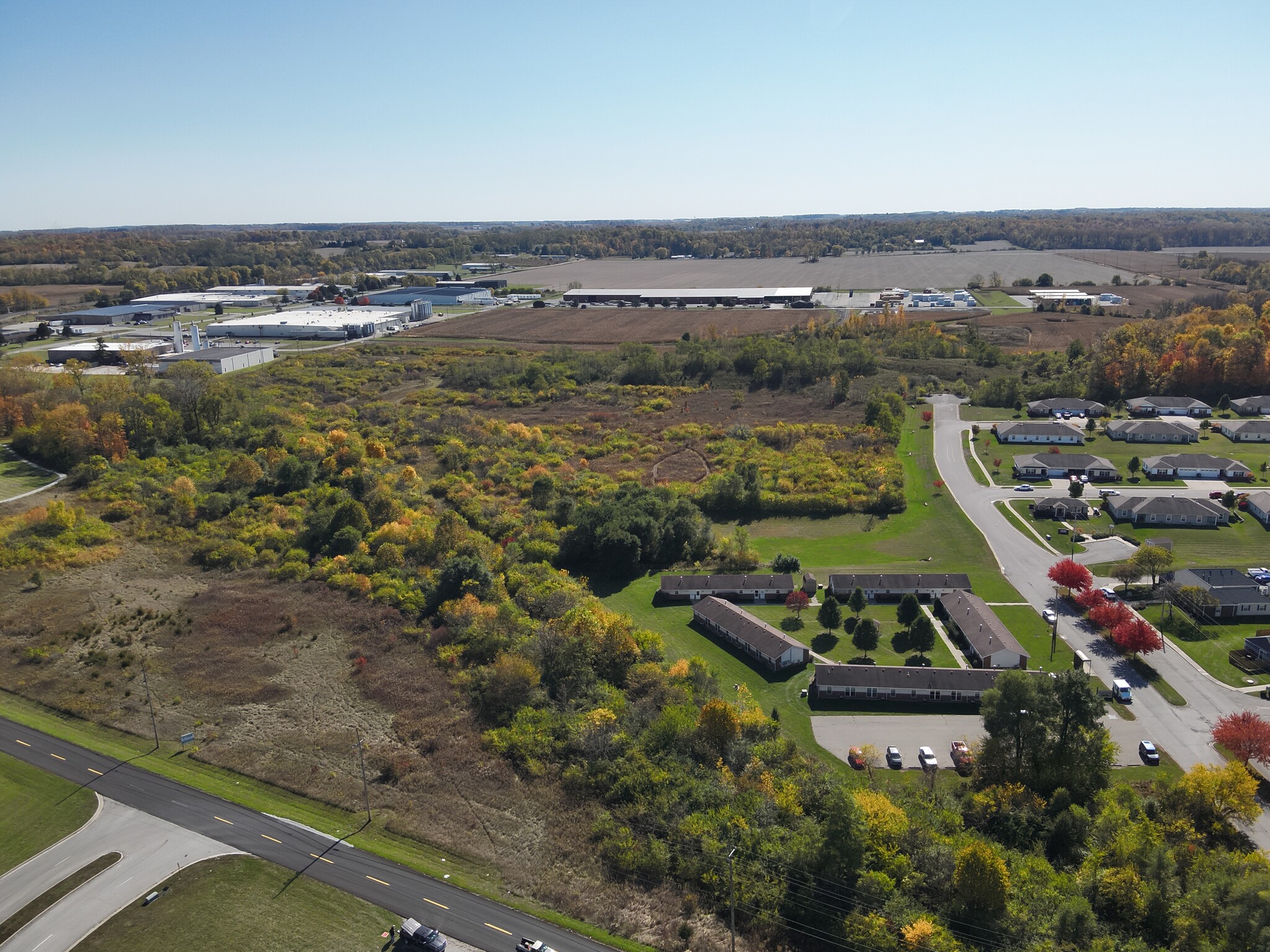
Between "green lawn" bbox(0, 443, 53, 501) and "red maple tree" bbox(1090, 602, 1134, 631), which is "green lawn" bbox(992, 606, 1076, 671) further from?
"green lawn" bbox(0, 443, 53, 501)

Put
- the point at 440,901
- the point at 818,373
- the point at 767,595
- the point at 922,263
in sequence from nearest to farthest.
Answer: the point at 440,901
the point at 767,595
the point at 818,373
the point at 922,263

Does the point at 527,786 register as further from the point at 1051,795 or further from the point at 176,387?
the point at 176,387

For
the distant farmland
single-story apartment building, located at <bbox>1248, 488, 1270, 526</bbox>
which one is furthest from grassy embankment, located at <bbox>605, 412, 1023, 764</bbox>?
the distant farmland

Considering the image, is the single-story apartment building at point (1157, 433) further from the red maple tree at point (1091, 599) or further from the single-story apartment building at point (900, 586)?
the single-story apartment building at point (900, 586)

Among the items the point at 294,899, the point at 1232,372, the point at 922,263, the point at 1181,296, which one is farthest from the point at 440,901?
the point at 922,263

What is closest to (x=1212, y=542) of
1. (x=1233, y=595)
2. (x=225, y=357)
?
(x=1233, y=595)

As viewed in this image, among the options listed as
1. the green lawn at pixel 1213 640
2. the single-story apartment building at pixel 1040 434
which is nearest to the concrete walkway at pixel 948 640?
the green lawn at pixel 1213 640
